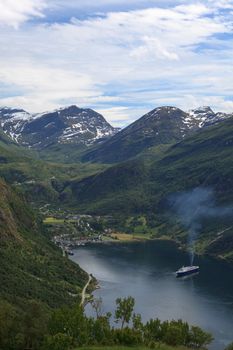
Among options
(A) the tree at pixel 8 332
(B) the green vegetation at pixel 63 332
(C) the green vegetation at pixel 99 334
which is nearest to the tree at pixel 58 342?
Result: (C) the green vegetation at pixel 99 334

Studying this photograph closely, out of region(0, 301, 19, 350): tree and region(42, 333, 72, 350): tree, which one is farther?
region(0, 301, 19, 350): tree

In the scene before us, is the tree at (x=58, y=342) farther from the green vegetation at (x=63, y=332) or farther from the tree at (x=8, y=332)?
the tree at (x=8, y=332)

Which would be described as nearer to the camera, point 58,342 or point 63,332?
point 58,342

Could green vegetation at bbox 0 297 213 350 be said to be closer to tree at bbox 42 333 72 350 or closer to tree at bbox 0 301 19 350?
tree at bbox 0 301 19 350

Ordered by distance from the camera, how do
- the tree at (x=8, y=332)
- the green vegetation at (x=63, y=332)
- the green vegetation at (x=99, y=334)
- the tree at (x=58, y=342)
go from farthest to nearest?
the tree at (x=8, y=332)
the green vegetation at (x=63, y=332)
the green vegetation at (x=99, y=334)
the tree at (x=58, y=342)


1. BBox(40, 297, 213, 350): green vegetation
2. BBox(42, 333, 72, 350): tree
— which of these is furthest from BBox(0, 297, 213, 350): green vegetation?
BBox(42, 333, 72, 350): tree

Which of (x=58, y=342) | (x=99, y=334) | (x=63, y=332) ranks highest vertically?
(x=99, y=334)

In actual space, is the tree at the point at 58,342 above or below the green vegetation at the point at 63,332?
below

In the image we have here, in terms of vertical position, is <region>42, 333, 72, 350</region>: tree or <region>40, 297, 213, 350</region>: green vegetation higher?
<region>40, 297, 213, 350</region>: green vegetation

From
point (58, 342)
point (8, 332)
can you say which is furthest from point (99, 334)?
point (8, 332)

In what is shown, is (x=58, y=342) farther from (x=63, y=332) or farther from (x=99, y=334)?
(x=99, y=334)

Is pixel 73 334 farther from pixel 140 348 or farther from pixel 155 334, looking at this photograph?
pixel 155 334
